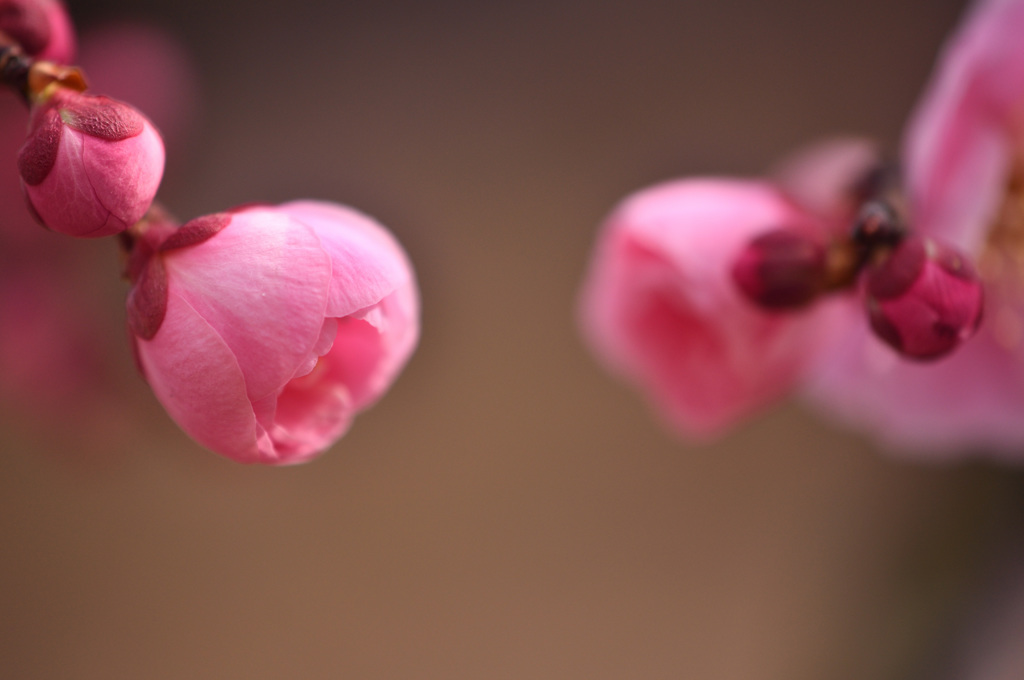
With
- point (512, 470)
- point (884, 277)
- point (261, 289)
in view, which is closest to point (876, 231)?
point (884, 277)

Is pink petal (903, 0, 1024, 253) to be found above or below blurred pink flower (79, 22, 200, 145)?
above

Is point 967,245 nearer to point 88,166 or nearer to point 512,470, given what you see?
point 88,166

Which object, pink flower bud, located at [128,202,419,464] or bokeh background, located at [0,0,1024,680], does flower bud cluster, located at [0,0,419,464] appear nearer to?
pink flower bud, located at [128,202,419,464]

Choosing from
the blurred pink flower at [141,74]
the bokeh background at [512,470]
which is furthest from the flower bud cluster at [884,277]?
the bokeh background at [512,470]

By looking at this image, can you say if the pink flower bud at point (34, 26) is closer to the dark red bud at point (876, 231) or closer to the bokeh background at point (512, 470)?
the dark red bud at point (876, 231)

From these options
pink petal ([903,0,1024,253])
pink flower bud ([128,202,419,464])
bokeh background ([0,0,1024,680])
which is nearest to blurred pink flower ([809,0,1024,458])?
pink petal ([903,0,1024,253])

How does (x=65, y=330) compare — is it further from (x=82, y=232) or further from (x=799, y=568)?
(x=799, y=568)
